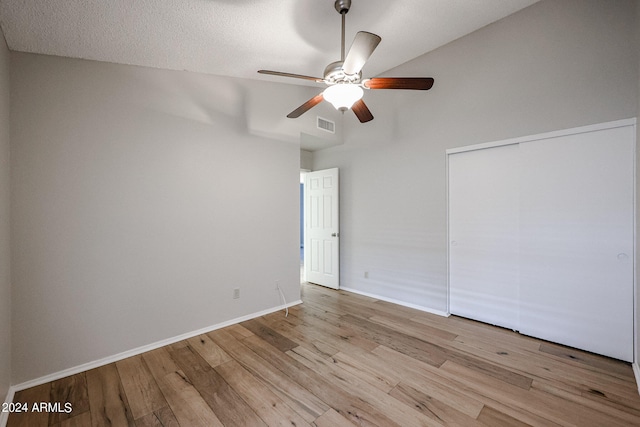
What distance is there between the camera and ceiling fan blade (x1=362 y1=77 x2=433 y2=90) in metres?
1.81

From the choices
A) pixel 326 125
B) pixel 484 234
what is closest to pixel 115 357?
pixel 326 125

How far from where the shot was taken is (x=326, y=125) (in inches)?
157

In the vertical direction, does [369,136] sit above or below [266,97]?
below

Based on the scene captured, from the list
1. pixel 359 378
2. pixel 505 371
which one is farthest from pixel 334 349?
pixel 505 371

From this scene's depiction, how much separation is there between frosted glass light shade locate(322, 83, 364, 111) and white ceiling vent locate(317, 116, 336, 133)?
2020mm

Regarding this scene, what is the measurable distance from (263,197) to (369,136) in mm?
1908

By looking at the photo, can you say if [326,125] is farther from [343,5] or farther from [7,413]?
[7,413]

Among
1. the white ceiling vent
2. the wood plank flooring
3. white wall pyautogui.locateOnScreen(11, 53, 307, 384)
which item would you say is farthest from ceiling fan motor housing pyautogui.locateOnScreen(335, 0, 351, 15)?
the wood plank flooring

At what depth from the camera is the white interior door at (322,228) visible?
436 cm

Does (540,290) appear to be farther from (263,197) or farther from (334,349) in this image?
(263,197)

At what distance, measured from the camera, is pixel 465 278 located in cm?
309

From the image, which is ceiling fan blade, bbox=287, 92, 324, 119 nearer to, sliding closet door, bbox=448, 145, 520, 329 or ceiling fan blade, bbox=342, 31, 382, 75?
ceiling fan blade, bbox=342, 31, 382, 75

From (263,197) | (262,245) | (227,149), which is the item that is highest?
(227,149)

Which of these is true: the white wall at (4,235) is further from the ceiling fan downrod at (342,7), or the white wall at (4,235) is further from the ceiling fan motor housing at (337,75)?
the ceiling fan downrod at (342,7)
